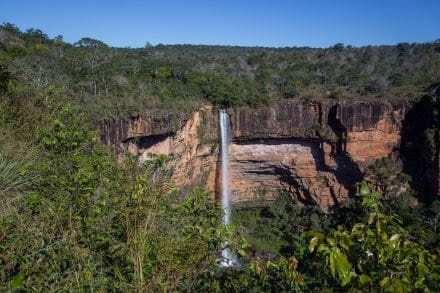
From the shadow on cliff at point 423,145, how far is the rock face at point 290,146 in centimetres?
52

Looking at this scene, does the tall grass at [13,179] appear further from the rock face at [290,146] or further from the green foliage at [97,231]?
the rock face at [290,146]

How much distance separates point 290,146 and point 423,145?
23.2ft

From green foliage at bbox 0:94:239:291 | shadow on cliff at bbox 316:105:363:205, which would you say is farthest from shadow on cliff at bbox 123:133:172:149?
green foliage at bbox 0:94:239:291

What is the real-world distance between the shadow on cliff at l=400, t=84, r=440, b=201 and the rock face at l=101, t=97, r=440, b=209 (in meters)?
0.52

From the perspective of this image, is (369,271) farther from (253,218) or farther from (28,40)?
(28,40)

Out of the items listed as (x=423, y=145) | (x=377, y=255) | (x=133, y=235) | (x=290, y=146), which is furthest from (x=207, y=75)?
(x=377, y=255)

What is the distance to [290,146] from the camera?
2309 cm

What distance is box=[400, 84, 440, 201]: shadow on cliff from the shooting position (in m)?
19.9

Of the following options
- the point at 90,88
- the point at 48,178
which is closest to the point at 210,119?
the point at 90,88

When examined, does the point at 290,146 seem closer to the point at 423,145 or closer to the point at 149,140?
the point at 423,145

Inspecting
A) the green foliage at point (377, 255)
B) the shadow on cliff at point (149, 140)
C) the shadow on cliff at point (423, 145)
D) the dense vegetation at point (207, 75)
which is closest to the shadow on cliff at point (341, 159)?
the dense vegetation at point (207, 75)

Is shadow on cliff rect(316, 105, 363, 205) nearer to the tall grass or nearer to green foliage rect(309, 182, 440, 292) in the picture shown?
the tall grass

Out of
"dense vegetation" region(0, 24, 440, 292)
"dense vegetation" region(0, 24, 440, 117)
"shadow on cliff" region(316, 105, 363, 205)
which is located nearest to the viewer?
"dense vegetation" region(0, 24, 440, 292)

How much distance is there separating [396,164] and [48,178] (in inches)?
847
